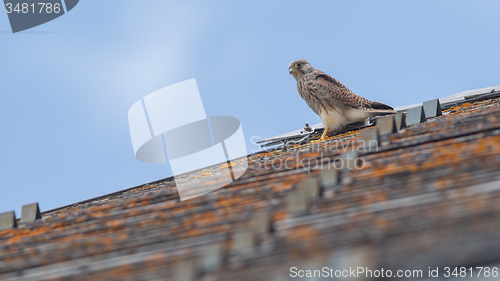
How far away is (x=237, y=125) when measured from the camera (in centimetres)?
499

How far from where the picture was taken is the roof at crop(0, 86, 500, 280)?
4.02ft

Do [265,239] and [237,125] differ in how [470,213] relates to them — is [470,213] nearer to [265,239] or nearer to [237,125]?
[265,239]

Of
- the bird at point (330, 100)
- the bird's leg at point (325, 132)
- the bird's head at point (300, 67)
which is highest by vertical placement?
the bird's head at point (300, 67)

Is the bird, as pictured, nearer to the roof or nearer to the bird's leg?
the bird's leg

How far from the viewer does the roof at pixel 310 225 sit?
1.23 metres

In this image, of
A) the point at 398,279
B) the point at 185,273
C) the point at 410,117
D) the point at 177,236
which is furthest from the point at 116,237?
the point at 410,117

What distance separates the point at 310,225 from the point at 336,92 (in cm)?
399

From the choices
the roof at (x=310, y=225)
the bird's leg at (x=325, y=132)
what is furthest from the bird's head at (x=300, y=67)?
the roof at (x=310, y=225)

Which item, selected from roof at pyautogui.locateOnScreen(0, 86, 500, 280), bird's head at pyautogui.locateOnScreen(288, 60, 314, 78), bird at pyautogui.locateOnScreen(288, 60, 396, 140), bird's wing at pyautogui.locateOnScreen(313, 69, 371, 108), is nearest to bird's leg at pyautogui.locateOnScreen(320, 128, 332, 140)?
bird at pyautogui.locateOnScreen(288, 60, 396, 140)

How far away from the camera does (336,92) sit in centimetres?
541

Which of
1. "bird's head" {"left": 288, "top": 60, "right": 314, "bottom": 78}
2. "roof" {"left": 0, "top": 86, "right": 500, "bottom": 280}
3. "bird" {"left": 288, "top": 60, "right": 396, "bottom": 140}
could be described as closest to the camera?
"roof" {"left": 0, "top": 86, "right": 500, "bottom": 280}

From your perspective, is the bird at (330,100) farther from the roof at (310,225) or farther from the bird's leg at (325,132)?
the roof at (310,225)

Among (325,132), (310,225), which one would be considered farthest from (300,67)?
(310,225)

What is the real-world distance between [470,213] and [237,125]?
150 inches
